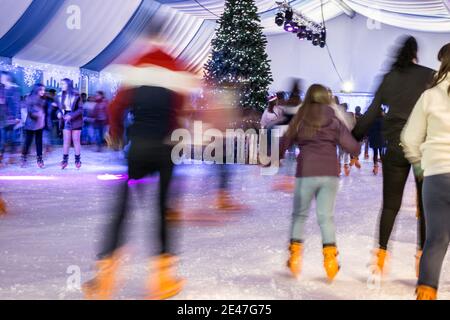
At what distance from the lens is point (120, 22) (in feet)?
48.6

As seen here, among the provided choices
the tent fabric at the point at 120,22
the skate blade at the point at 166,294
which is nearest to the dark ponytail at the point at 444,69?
the skate blade at the point at 166,294

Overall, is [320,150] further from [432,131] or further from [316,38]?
[316,38]

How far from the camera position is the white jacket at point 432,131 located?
7.45 ft

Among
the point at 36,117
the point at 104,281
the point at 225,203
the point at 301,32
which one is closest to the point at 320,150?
the point at 104,281

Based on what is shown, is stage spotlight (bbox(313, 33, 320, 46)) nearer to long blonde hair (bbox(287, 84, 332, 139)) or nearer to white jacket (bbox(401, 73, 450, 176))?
long blonde hair (bbox(287, 84, 332, 139))

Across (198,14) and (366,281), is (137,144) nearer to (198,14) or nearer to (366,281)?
(366,281)

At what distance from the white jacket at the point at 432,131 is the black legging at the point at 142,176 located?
106 cm

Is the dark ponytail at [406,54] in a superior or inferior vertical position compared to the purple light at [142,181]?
superior

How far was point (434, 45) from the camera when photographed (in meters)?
19.0

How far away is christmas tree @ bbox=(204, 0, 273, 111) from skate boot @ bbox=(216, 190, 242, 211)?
5.74 m

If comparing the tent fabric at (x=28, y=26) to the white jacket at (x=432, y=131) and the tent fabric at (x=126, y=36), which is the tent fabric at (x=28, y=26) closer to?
the tent fabric at (x=126, y=36)

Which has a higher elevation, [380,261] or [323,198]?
[323,198]

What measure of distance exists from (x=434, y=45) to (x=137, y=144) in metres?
18.0

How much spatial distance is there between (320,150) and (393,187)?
16.6 inches
